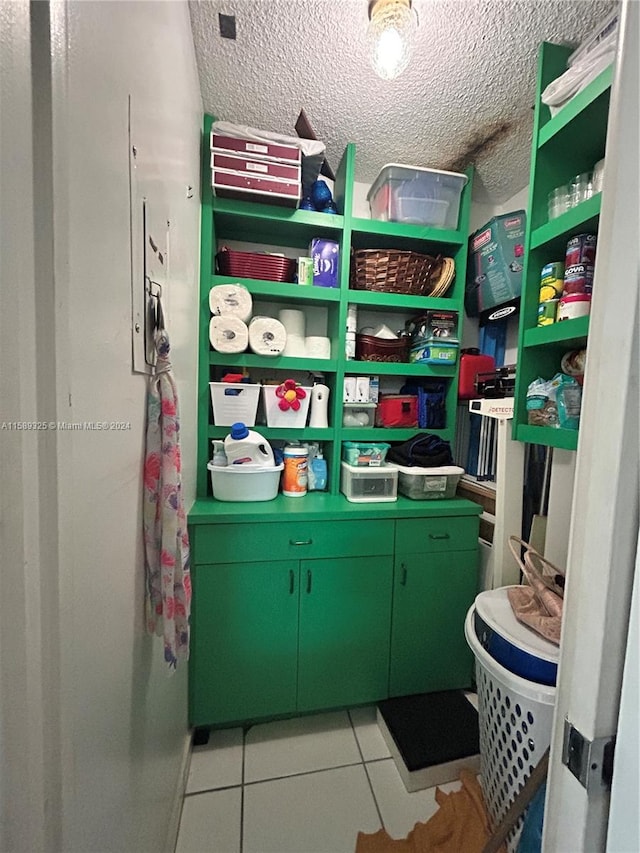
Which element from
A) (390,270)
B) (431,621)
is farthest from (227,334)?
(431,621)

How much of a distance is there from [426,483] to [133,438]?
3.99 feet

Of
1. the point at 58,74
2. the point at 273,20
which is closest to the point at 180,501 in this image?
the point at 58,74

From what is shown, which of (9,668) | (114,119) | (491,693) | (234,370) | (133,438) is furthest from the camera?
(234,370)

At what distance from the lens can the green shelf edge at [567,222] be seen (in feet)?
2.88

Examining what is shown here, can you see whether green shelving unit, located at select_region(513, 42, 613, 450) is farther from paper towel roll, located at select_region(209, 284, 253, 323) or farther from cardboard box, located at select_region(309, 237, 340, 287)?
paper towel roll, located at select_region(209, 284, 253, 323)

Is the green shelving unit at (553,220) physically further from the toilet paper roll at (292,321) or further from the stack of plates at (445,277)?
the toilet paper roll at (292,321)

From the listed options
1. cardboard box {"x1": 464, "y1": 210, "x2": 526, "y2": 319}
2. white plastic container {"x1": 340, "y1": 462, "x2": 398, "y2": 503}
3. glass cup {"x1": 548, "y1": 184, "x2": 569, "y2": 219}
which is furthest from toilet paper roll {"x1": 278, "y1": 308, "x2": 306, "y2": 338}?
glass cup {"x1": 548, "y1": 184, "x2": 569, "y2": 219}

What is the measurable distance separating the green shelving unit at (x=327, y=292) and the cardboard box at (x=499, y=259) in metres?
0.10

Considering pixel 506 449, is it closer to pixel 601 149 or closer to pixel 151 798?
pixel 601 149

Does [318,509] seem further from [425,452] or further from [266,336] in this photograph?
[266,336]

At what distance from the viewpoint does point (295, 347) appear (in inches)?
63.7

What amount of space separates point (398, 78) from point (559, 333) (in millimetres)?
1078

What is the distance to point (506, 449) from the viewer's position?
1300mm

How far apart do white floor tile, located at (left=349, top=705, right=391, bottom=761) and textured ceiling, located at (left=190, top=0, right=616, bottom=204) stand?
2.50 m
